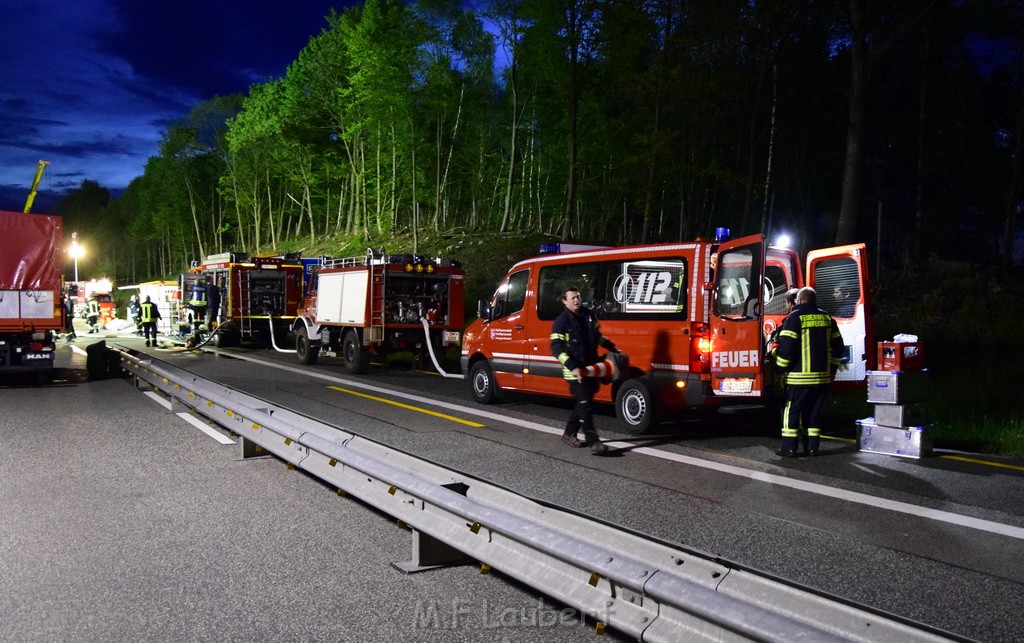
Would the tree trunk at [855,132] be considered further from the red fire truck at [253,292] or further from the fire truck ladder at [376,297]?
the red fire truck at [253,292]

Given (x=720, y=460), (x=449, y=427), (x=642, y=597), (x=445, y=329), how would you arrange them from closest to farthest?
1. (x=642, y=597)
2. (x=720, y=460)
3. (x=449, y=427)
4. (x=445, y=329)

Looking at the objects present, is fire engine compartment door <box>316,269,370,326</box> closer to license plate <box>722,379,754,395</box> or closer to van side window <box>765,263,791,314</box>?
van side window <box>765,263,791,314</box>

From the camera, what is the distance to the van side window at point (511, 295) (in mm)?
11453

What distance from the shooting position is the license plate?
8.63 m

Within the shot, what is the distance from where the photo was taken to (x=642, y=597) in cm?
311

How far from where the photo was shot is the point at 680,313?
9.02 m

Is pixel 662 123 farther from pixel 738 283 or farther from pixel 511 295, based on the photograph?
pixel 738 283

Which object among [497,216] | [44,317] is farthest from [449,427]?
[497,216]

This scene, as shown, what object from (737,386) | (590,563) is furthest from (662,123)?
(590,563)

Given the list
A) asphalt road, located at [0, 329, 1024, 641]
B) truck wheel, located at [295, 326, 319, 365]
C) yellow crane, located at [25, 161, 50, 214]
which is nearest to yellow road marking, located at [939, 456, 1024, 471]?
asphalt road, located at [0, 329, 1024, 641]

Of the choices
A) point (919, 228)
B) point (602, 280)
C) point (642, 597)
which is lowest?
point (642, 597)

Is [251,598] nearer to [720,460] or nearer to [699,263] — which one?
[720,460]

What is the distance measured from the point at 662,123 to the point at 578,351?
882 inches

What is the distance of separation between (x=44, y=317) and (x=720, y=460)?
41.5 feet
